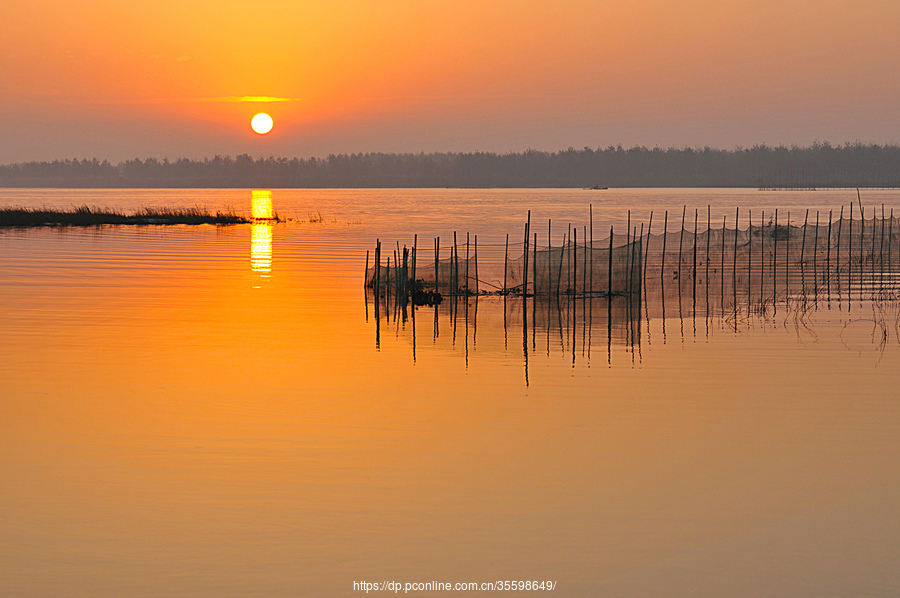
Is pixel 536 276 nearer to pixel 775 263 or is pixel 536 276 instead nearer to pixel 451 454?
pixel 775 263

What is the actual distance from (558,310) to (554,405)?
9266 mm

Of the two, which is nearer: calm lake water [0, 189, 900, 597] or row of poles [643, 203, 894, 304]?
calm lake water [0, 189, 900, 597]

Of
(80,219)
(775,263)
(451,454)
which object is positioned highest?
(80,219)

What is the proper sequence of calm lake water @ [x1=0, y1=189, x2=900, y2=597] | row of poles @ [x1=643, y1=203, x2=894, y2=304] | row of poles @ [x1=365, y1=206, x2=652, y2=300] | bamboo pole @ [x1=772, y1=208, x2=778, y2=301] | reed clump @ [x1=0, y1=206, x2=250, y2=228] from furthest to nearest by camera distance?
1. reed clump @ [x1=0, y1=206, x2=250, y2=228]
2. row of poles @ [x1=643, y1=203, x2=894, y2=304]
3. bamboo pole @ [x1=772, y1=208, x2=778, y2=301]
4. row of poles @ [x1=365, y1=206, x2=652, y2=300]
5. calm lake water @ [x1=0, y1=189, x2=900, y2=597]

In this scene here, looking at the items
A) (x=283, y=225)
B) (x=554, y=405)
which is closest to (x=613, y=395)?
(x=554, y=405)

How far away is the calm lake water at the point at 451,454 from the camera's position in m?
6.87

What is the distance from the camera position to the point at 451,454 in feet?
31.8

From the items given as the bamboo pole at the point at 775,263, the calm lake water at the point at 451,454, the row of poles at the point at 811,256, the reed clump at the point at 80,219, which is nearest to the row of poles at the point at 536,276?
the calm lake water at the point at 451,454

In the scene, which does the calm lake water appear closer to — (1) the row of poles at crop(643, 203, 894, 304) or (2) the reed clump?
(1) the row of poles at crop(643, 203, 894, 304)

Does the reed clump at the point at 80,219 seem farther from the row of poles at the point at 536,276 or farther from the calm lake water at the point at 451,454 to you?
the calm lake water at the point at 451,454

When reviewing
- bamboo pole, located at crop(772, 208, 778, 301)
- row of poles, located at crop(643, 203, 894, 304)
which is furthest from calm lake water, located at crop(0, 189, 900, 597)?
row of poles, located at crop(643, 203, 894, 304)

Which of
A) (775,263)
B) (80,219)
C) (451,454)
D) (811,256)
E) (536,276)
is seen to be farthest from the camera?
(80,219)

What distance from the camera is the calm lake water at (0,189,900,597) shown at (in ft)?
22.5

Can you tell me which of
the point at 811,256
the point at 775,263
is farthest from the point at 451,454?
the point at 811,256
